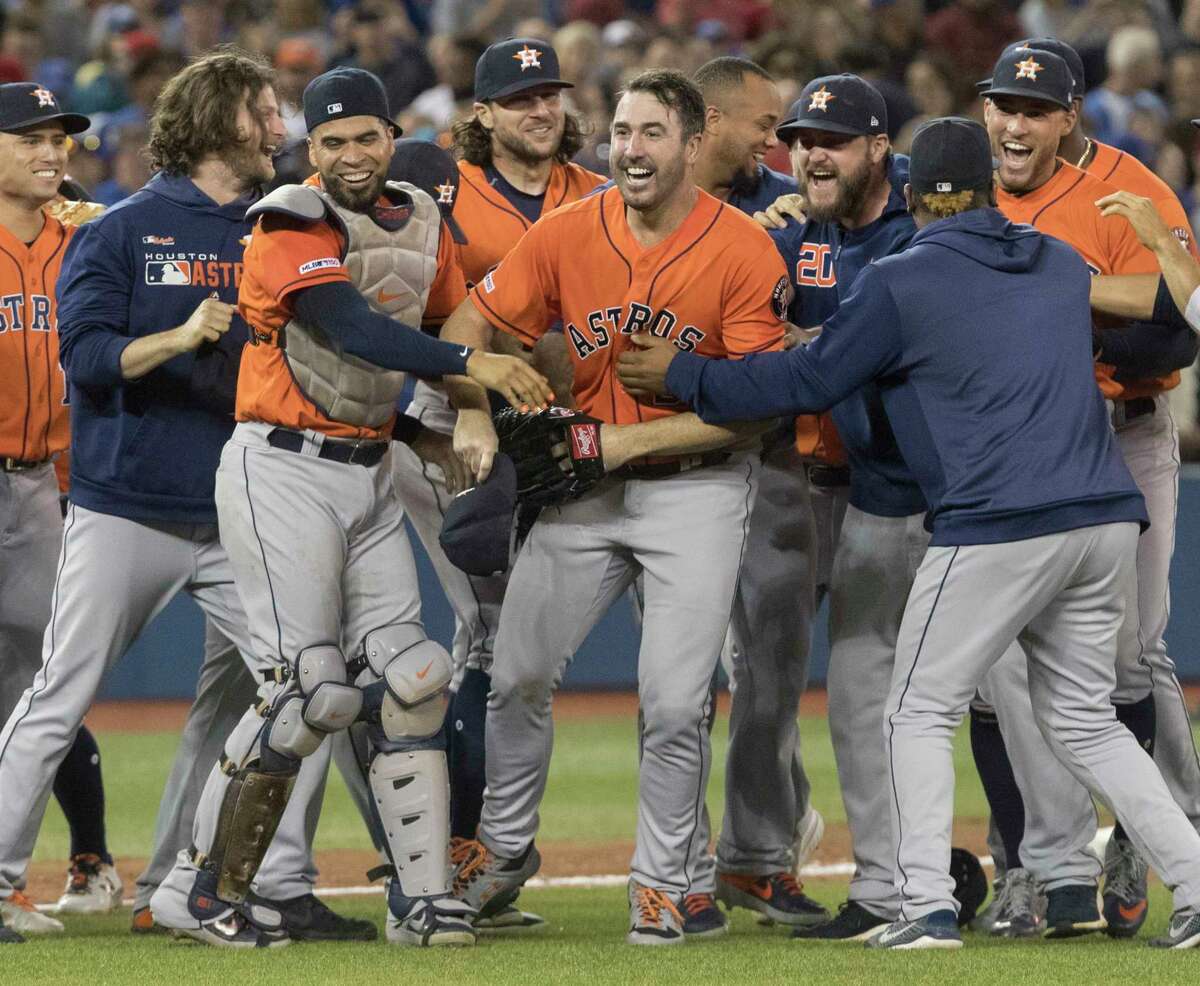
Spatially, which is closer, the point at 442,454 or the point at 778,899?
the point at 442,454

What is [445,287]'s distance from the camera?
6.04 m

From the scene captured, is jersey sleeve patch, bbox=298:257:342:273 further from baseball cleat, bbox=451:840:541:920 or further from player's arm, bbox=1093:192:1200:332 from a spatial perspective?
player's arm, bbox=1093:192:1200:332

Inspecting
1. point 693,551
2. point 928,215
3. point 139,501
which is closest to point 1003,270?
point 928,215

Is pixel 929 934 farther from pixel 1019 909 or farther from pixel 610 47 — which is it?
pixel 610 47

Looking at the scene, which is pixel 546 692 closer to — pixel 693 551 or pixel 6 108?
pixel 693 551

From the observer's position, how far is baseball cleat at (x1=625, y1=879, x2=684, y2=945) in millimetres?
5595

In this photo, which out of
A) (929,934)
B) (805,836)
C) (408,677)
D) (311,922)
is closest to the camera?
(929,934)

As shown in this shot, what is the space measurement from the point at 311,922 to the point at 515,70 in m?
2.83

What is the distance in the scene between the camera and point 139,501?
19.1ft

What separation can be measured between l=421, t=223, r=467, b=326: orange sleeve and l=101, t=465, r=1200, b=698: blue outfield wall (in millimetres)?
5296

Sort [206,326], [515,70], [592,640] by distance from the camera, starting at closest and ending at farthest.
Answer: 1. [206,326]
2. [515,70]
3. [592,640]

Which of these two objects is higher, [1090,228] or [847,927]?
[1090,228]

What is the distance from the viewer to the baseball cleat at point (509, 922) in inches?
241

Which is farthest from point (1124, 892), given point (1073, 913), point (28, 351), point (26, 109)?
point (26, 109)
